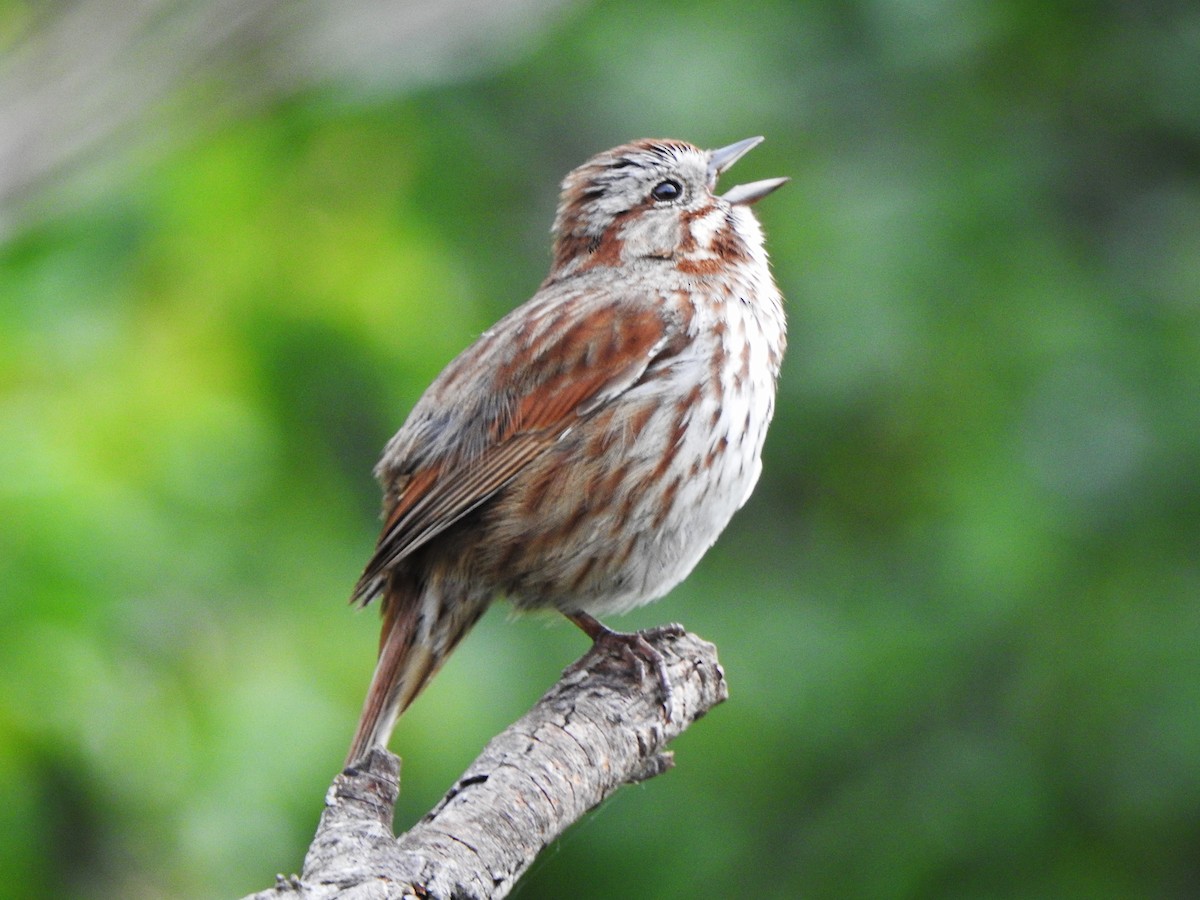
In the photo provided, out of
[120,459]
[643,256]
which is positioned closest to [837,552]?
[643,256]

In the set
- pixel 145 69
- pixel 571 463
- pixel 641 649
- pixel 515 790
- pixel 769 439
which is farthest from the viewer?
pixel 769 439

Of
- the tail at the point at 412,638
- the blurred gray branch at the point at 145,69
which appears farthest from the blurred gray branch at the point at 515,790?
the blurred gray branch at the point at 145,69

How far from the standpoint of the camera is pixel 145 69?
457cm

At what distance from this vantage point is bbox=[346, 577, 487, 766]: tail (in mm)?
4152

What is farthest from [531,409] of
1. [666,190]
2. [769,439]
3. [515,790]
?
[769,439]

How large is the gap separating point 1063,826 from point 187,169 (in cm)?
393

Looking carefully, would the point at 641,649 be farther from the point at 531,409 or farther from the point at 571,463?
the point at 531,409

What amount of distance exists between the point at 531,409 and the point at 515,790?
137 centimetres

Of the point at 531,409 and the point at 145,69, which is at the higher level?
the point at 145,69

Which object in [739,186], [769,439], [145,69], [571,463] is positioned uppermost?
[769,439]

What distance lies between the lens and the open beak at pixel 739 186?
4.59 meters

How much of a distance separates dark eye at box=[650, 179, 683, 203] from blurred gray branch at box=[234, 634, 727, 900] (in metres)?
1.30

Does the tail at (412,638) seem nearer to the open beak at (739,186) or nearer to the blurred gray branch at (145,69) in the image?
the open beak at (739,186)

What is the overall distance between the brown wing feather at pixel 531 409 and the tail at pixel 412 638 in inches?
3.2
